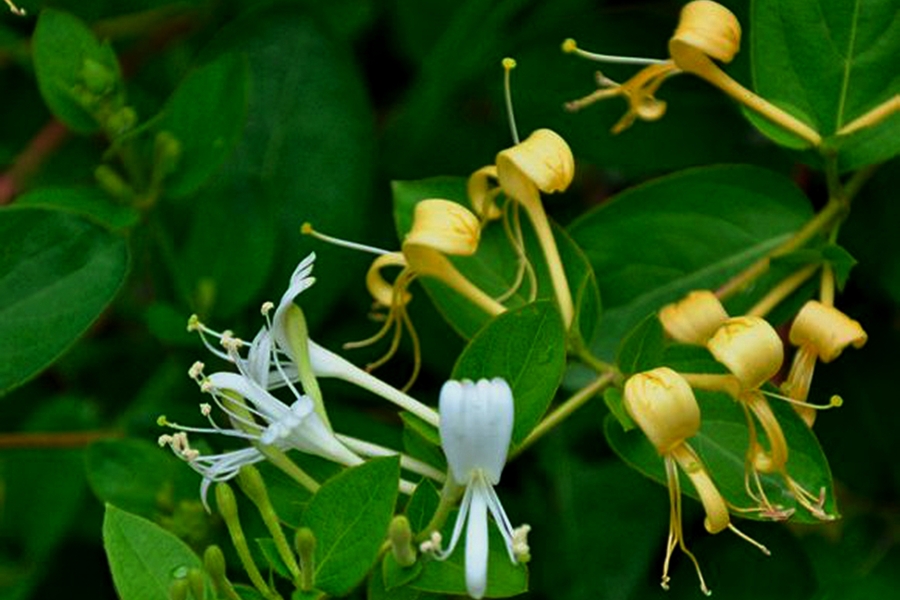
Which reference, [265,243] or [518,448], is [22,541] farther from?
[518,448]

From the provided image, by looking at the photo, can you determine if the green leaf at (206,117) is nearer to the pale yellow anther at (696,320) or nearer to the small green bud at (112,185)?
the small green bud at (112,185)

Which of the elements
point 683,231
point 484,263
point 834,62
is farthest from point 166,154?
point 834,62

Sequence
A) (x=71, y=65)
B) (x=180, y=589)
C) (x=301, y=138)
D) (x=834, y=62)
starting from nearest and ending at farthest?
(x=180, y=589)
(x=834, y=62)
(x=71, y=65)
(x=301, y=138)

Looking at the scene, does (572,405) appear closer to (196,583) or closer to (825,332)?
(825,332)

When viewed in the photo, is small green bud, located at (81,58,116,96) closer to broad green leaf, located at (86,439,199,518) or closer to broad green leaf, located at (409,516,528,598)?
broad green leaf, located at (86,439,199,518)

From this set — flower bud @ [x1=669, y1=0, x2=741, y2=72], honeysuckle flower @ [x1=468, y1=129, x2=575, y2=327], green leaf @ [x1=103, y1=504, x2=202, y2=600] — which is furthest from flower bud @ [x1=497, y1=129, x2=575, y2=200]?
green leaf @ [x1=103, y1=504, x2=202, y2=600]

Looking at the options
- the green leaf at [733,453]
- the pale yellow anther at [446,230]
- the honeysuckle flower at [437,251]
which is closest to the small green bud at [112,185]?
the honeysuckle flower at [437,251]
